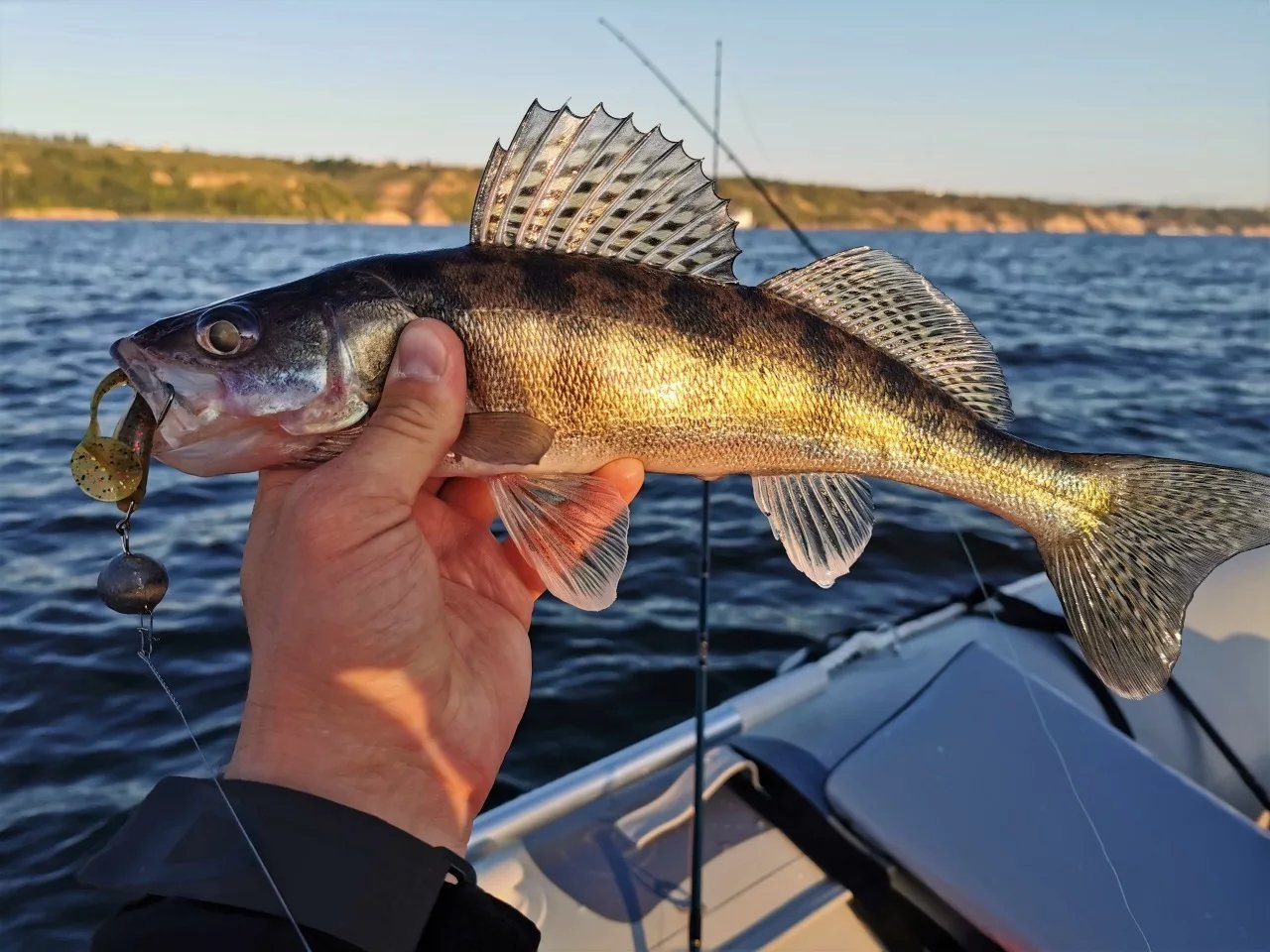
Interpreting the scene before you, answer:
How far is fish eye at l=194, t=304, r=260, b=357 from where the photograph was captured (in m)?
2.47

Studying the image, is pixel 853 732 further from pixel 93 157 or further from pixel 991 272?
pixel 93 157

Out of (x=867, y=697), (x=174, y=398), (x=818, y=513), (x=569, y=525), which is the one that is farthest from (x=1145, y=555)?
(x=174, y=398)

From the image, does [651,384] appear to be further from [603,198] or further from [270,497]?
[270,497]

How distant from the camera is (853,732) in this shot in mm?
4457

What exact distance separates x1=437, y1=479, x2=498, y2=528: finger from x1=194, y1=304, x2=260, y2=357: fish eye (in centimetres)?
108

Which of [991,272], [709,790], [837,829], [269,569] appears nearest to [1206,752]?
[837,829]

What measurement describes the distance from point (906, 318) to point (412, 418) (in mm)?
1705

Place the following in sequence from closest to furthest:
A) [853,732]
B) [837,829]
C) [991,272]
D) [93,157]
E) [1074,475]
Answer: [1074,475]
[837,829]
[853,732]
[991,272]
[93,157]

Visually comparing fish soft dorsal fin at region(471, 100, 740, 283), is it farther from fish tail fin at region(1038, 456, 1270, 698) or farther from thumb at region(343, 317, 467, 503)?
fish tail fin at region(1038, 456, 1270, 698)

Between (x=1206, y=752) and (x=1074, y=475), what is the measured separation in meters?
2.93

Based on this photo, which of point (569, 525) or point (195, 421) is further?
point (569, 525)

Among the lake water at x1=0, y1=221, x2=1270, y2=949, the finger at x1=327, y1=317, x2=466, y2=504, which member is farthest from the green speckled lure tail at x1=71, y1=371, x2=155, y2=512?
the lake water at x1=0, y1=221, x2=1270, y2=949

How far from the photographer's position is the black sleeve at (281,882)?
1.59 metres

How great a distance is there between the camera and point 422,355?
238 cm
